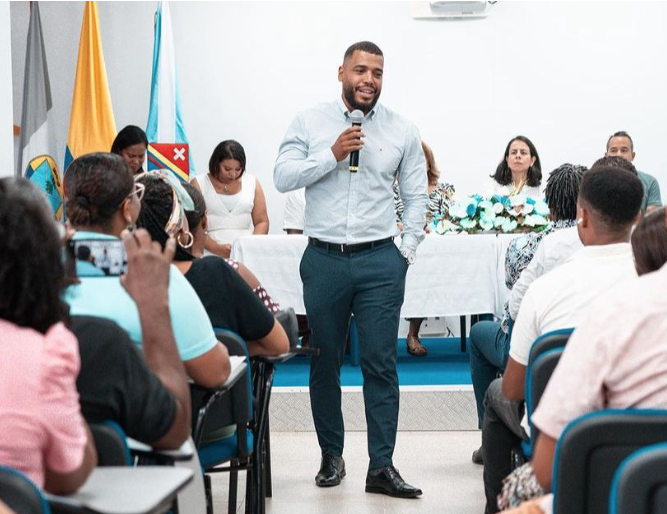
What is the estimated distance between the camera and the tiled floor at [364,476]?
3.66m

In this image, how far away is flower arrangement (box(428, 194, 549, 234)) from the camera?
18.4 feet

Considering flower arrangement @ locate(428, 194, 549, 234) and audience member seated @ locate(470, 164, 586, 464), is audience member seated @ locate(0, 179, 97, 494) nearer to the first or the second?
audience member seated @ locate(470, 164, 586, 464)

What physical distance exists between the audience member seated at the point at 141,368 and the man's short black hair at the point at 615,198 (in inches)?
54.5

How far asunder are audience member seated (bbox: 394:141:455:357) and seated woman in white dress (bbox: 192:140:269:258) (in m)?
0.97

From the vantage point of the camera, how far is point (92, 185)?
219 cm

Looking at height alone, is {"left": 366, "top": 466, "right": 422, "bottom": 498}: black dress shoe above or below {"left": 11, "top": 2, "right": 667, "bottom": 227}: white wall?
below

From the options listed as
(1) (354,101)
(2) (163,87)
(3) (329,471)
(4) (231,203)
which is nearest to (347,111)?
(1) (354,101)

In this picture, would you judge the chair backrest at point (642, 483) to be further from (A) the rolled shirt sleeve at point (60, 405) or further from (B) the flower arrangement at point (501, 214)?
(B) the flower arrangement at point (501, 214)

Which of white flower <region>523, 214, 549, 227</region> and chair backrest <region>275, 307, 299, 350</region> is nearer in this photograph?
chair backrest <region>275, 307, 299, 350</region>

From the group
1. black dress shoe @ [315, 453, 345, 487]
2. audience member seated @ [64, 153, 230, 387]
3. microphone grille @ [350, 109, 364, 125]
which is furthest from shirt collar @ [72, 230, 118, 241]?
black dress shoe @ [315, 453, 345, 487]

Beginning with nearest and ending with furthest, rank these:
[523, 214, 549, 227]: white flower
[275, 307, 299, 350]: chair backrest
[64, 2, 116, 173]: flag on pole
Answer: [275, 307, 299, 350]: chair backrest
[523, 214, 549, 227]: white flower
[64, 2, 116, 173]: flag on pole

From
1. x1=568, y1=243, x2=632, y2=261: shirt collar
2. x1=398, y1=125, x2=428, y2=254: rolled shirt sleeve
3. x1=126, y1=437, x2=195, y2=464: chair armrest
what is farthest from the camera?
x1=398, y1=125, x2=428, y2=254: rolled shirt sleeve

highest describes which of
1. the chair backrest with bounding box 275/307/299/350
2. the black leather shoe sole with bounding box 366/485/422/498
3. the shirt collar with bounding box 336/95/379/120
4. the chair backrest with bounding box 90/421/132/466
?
the shirt collar with bounding box 336/95/379/120

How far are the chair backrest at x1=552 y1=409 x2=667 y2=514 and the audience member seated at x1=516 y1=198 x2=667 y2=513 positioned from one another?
0.04 meters
